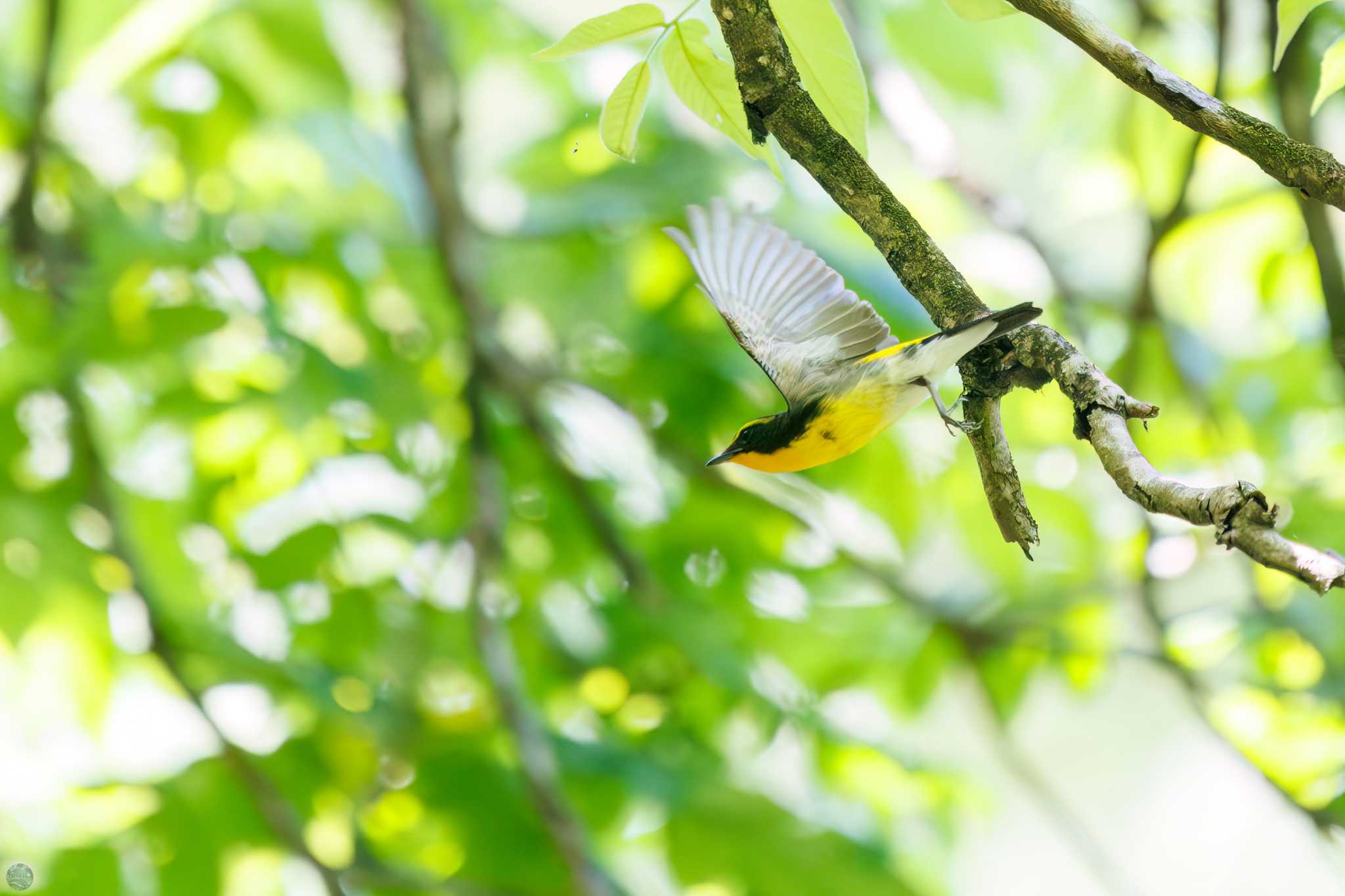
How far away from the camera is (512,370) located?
2135 millimetres

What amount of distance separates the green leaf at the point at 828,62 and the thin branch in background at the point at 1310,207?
0.57 m

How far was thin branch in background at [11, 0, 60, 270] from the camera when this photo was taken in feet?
6.12

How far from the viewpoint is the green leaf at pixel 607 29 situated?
0.54m

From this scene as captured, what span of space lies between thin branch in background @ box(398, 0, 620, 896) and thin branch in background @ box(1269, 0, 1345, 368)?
50.1 inches

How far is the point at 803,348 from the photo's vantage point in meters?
0.79

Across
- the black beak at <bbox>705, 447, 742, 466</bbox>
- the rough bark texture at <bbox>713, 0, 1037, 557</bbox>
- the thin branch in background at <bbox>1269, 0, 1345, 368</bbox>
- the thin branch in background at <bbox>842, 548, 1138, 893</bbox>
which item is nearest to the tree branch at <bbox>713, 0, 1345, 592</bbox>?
the rough bark texture at <bbox>713, 0, 1037, 557</bbox>

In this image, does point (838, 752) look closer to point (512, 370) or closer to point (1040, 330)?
point (512, 370)

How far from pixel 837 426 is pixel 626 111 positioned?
9.4 inches

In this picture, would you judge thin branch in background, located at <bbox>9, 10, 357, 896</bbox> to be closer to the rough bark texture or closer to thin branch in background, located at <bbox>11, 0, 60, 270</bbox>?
thin branch in background, located at <bbox>11, 0, 60, 270</bbox>

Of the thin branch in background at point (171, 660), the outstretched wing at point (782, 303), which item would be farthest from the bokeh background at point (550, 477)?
the outstretched wing at point (782, 303)

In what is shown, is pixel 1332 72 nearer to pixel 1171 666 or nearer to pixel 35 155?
pixel 1171 666

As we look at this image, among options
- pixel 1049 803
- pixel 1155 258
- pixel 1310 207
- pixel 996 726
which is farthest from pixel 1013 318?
pixel 996 726

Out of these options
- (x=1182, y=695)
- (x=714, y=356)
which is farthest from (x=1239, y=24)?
(x=1182, y=695)

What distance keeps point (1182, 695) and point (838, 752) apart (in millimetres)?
691
